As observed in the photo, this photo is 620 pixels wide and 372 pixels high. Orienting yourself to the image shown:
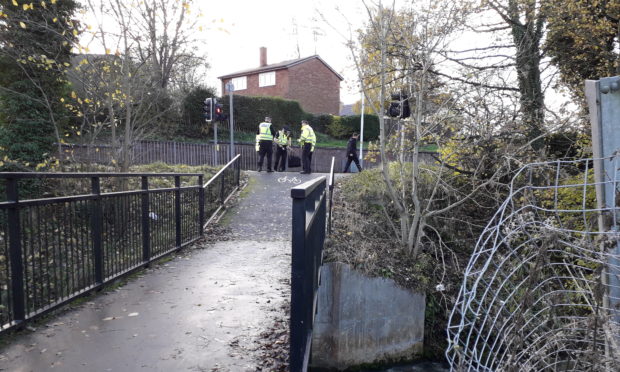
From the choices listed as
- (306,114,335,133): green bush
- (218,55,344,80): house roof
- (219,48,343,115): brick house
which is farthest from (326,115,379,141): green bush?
(218,55,344,80): house roof

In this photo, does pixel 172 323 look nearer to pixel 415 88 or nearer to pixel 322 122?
pixel 415 88

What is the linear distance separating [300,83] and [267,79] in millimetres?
3547

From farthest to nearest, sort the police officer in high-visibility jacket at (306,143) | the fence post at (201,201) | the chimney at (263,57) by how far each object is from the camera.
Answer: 1. the chimney at (263,57)
2. the police officer in high-visibility jacket at (306,143)
3. the fence post at (201,201)

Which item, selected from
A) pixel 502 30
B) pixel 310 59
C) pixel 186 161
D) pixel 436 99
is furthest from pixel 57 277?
pixel 310 59

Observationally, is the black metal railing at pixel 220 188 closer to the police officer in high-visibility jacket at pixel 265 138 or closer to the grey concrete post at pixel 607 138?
the police officer in high-visibility jacket at pixel 265 138

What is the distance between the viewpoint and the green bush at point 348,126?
30.8 m

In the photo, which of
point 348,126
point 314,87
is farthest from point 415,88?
point 314,87

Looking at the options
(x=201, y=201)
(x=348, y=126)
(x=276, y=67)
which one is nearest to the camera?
(x=201, y=201)

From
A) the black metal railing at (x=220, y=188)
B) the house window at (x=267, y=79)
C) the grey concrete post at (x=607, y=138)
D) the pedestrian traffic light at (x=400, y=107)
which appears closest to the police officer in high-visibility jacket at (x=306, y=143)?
the black metal railing at (x=220, y=188)

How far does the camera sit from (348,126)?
3103cm

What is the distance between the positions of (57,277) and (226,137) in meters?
21.4

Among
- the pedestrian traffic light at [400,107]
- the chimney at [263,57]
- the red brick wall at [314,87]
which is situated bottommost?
the pedestrian traffic light at [400,107]

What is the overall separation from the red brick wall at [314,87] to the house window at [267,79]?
2318 mm

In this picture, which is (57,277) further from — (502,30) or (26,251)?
(502,30)
